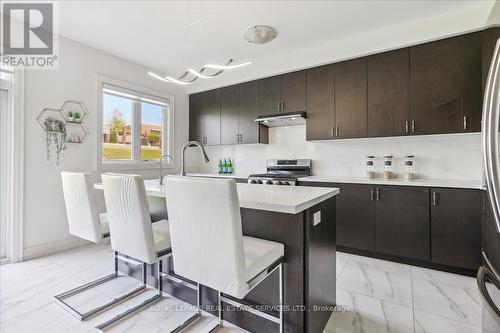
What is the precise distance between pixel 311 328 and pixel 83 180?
1.89 m

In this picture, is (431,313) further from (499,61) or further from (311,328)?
(499,61)

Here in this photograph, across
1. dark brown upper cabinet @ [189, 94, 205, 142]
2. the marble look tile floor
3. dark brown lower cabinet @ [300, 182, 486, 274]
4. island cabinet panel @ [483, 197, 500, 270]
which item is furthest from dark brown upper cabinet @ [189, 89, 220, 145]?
island cabinet panel @ [483, 197, 500, 270]

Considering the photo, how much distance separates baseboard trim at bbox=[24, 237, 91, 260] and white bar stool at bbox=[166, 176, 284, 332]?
2.48m

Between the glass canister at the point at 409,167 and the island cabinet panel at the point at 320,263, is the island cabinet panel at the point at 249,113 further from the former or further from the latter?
the island cabinet panel at the point at 320,263

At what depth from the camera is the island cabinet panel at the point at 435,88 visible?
8.09 ft

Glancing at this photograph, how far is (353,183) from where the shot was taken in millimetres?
2809

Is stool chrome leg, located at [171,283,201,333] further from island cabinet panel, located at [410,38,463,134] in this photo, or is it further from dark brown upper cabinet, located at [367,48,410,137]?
island cabinet panel, located at [410,38,463,134]

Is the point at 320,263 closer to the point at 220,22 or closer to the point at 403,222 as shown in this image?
Answer: the point at 403,222

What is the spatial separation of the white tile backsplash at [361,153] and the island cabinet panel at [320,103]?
274 millimetres

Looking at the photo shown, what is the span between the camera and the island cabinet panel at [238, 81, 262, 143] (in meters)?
3.81

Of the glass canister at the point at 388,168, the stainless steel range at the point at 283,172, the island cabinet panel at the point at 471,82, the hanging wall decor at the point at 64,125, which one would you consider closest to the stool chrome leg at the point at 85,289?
the hanging wall decor at the point at 64,125

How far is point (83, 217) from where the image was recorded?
1.89 metres

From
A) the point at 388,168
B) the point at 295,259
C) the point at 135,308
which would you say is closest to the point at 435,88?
the point at 388,168

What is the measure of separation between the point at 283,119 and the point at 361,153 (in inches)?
46.5
